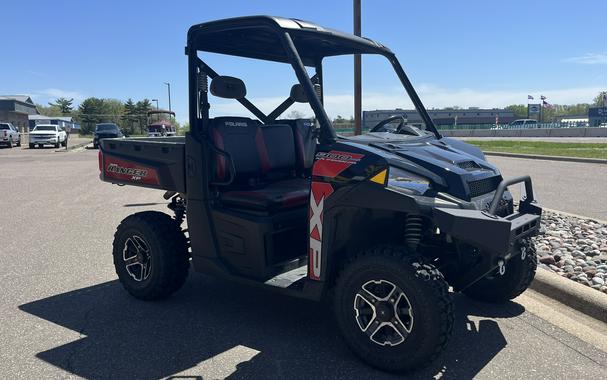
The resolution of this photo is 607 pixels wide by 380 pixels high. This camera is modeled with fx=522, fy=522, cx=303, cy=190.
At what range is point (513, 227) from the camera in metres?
3.25

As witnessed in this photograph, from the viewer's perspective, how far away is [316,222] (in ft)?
11.4

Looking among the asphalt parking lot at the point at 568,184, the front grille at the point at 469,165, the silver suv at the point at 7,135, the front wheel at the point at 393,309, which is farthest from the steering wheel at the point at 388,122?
the silver suv at the point at 7,135

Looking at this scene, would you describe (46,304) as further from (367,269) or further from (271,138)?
(367,269)

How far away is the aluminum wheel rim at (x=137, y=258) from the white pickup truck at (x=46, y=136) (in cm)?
3307

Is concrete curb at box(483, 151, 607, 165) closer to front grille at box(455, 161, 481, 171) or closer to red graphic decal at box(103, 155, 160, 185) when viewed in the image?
front grille at box(455, 161, 481, 171)

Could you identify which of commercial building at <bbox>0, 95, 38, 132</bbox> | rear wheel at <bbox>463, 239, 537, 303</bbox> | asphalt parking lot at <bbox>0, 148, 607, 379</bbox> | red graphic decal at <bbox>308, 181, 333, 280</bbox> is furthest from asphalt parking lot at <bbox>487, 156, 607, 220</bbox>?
commercial building at <bbox>0, 95, 38, 132</bbox>

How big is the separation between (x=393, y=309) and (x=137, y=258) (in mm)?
2524

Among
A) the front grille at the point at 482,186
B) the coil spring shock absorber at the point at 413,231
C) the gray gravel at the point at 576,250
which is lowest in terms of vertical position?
the gray gravel at the point at 576,250

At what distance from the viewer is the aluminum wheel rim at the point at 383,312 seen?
127 inches

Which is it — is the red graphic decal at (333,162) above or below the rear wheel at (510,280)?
above

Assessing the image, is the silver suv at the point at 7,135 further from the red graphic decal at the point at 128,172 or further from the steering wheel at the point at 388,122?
the steering wheel at the point at 388,122

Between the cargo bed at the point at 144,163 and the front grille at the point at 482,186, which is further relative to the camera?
the cargo bed at the point at 144,163

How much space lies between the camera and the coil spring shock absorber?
3377mm

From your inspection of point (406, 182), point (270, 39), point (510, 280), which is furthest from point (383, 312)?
point (270, 39)
